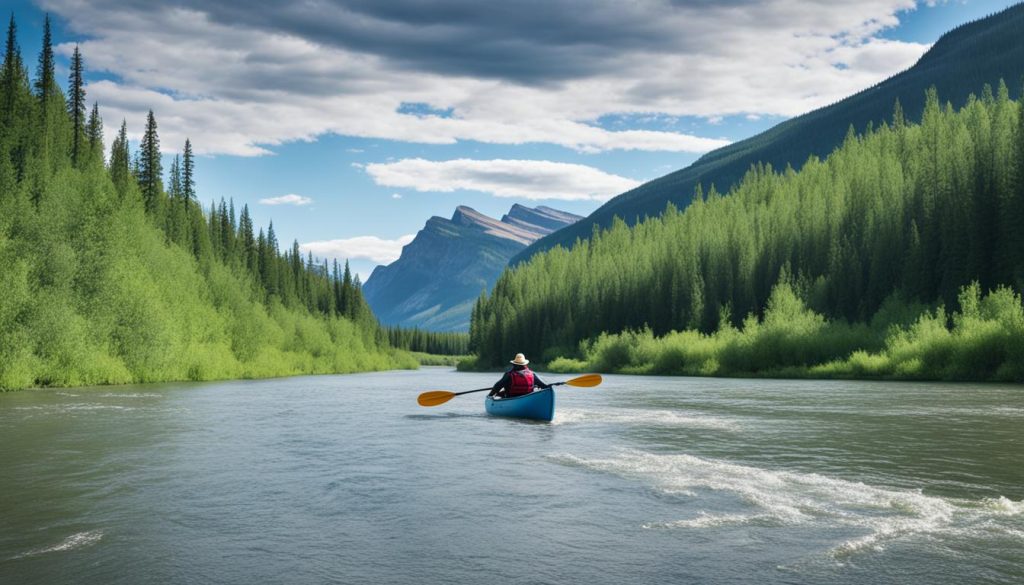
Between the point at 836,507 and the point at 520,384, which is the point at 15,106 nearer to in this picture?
the point at 520,384

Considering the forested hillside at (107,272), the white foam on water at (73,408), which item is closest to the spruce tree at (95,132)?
the forested hillside at (107,272)

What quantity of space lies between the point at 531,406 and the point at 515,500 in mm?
16128

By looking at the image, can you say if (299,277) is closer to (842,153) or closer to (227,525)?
(842,153)

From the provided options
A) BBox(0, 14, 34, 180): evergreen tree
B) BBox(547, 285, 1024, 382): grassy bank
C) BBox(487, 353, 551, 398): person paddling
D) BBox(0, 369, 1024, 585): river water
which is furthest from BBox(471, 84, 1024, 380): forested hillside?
BBox(0, 14, 34, 180): evergreen tree

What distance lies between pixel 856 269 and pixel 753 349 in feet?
72.2

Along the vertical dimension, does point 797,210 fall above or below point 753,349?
above

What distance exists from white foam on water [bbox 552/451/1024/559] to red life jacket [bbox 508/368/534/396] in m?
13.8

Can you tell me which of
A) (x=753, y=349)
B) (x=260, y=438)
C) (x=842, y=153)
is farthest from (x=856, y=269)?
(x=260, y=438)

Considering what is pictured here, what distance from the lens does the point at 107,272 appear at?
59406mm

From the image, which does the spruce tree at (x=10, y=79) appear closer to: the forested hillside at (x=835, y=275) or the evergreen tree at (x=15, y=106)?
the evergreen tree at (x=15, y=106)

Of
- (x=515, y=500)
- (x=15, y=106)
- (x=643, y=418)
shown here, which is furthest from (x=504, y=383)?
(x=15, y=106)

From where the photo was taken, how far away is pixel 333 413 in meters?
39.1

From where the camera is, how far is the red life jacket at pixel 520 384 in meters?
34.3

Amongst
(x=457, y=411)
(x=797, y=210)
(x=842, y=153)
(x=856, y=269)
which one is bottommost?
(x=457, y=411)
